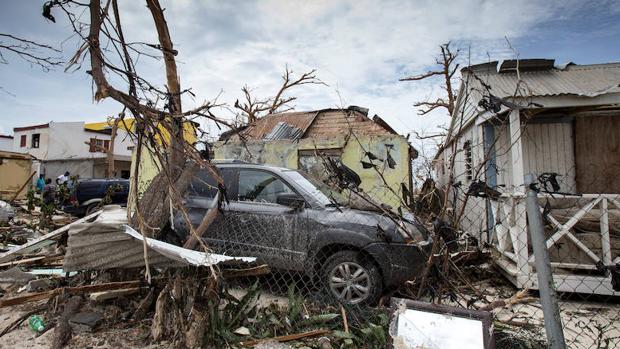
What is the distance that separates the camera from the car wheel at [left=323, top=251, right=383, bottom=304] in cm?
408

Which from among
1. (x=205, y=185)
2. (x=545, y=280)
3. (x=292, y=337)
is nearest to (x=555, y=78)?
(x=545, y=280)

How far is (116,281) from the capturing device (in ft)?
12.9

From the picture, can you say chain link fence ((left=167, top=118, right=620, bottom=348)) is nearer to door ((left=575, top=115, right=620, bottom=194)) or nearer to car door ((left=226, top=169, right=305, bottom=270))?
car door ((left=226, top=169, right=305, bottom=270))

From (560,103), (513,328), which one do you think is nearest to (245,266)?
(513,328)

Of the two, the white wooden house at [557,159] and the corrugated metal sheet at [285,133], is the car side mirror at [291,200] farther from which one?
the corrugated metal sheet at [285,133]

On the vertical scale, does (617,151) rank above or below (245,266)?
above

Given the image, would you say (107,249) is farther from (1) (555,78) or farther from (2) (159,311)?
(1) (555,78)

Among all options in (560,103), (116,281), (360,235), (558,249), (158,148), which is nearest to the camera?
(158,148)

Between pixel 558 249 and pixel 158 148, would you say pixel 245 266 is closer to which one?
pixel 158 148

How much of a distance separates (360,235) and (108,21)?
3.29m

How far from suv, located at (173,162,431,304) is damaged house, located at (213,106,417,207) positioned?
375 centimetres

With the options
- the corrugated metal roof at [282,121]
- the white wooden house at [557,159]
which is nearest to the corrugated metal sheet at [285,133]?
the corrugated metal roof at [282,121]

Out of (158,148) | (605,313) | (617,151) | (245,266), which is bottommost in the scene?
(605,313)

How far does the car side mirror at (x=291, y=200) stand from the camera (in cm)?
468
